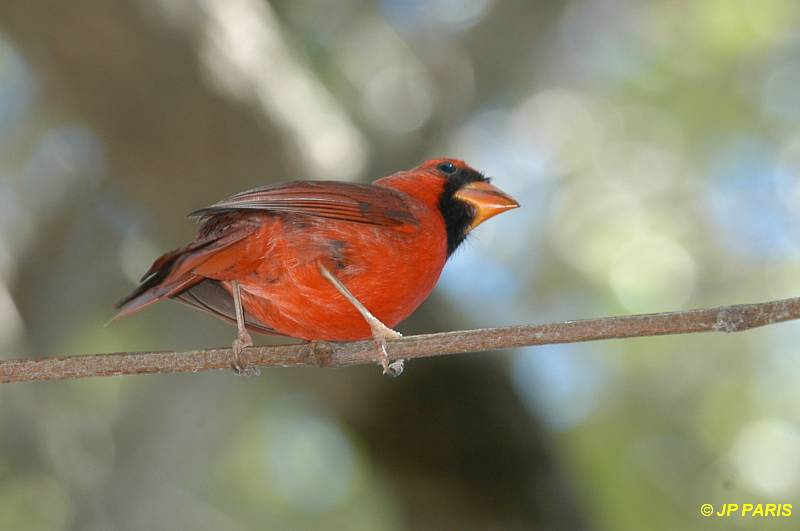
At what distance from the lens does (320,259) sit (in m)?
3.62

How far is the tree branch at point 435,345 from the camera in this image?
7.66 feet

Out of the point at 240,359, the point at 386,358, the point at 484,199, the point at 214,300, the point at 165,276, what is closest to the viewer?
the point at 386,358

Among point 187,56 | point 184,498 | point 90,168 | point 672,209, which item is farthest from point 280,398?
point 672,209

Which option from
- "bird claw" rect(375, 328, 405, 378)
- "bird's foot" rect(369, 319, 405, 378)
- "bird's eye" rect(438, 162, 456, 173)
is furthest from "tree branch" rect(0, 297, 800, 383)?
"bird's eye" rect(438, 162, 456, 173)

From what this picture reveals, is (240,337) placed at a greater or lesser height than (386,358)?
lesser

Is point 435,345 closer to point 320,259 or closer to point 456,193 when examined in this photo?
point 320,259

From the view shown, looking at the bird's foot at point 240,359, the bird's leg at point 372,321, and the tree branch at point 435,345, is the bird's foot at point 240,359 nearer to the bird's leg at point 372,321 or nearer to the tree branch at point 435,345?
the tree branch at point 435,345

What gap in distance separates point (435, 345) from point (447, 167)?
196 cm

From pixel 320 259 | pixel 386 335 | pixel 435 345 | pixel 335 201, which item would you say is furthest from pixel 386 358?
pixel 335 201

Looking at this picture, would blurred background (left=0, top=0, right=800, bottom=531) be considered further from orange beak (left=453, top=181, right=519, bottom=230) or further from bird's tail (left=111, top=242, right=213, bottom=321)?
bird's tail (left=111, top=242, right=213, bottom=321)

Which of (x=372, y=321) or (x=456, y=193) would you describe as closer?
(x=372, y=321)

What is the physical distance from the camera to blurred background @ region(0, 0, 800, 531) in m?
5.54

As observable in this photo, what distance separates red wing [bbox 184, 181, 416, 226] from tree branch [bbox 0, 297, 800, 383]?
619mm

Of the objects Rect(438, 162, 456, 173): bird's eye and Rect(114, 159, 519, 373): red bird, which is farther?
Rect(438, 162, 456, 173): bird's eye
